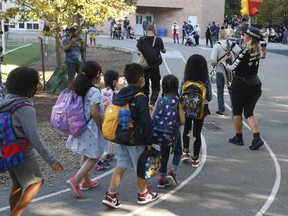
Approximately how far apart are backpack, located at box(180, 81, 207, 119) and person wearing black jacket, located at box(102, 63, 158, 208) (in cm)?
131

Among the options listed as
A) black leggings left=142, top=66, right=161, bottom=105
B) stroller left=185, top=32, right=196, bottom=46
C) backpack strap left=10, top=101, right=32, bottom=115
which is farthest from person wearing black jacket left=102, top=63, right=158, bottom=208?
stroller left=185, top=32, right=196, bottom=46

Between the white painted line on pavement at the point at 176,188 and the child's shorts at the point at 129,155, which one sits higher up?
the child's shorts at the point at 129,155

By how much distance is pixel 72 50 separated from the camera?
11.4 metres

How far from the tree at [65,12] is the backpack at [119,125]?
22.7 feet

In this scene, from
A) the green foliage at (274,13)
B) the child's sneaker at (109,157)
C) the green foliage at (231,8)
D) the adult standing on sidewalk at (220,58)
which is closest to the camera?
the child's sneaker at (109,157)

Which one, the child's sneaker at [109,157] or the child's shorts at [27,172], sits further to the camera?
the child's sneaker at [109,157]

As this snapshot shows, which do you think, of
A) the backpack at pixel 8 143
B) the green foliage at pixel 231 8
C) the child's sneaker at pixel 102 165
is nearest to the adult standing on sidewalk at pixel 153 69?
the child's sneaker at pixel 102 165

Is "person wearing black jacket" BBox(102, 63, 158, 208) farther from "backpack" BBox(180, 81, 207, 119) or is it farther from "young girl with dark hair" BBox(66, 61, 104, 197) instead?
"backpack" BBox(180, 81, 207, 119)

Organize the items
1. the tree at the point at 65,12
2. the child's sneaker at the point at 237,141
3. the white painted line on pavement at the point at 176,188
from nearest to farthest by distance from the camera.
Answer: the white painted line on pavement at the point at 176,188 → the child's sneaker at the point at 237,141 → the tree at the point at 65,12

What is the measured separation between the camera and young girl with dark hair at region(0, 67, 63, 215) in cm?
398

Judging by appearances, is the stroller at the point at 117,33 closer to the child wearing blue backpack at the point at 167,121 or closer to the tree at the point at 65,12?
the tree at the point at 65,12

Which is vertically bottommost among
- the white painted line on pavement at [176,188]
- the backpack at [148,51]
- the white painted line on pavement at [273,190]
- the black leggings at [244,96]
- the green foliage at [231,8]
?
the white painted line on pavement at [273,190]

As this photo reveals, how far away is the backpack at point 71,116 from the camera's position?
5160mm

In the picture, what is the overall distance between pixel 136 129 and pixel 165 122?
2.20 ft
